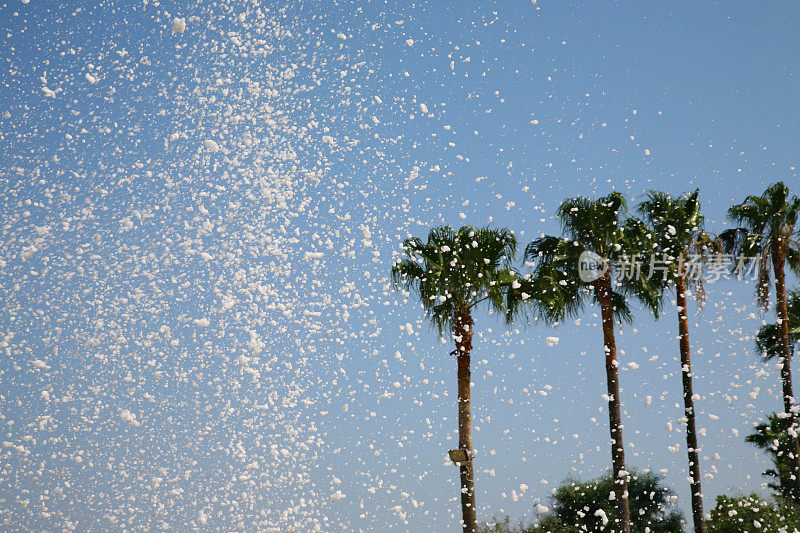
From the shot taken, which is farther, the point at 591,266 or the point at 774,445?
A: the point at 774,445

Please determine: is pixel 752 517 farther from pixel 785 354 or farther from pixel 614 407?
pixel 614 407

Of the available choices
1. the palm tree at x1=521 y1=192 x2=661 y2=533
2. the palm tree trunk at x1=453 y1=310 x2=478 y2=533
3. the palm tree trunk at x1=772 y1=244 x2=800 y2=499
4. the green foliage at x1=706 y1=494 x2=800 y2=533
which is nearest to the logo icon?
the palm tree at x1=521 y1=192 x2=661 y2=533

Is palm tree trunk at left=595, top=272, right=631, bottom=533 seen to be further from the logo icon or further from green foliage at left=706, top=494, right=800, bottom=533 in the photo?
green foliage at left=706, top=494, right=800, bottom=533

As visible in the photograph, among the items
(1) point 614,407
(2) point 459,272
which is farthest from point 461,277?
(1) point 614,407

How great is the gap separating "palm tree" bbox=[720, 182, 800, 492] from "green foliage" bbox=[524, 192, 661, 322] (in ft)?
11.6

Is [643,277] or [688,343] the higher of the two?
[643,277]

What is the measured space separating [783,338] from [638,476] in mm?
9774

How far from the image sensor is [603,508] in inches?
1028

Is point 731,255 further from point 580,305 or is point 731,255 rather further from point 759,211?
point 580,305

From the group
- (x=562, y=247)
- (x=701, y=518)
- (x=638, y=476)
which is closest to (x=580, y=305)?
A: (x=562, y=247)

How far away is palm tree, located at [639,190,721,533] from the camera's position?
18922 millimetres

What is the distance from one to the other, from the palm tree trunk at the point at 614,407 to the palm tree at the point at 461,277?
109 inches

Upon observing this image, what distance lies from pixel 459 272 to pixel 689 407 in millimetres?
6897

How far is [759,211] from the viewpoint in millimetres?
21984
